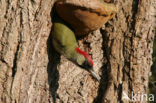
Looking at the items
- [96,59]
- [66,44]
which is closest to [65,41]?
[66,44]

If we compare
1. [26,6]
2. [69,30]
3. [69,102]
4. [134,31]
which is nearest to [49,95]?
[69,102]

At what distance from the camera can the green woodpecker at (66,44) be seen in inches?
93.3

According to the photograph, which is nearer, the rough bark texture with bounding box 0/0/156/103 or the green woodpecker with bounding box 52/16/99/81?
the rough bark texture with bounding box 0/0/156/103

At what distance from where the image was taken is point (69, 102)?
2707mm

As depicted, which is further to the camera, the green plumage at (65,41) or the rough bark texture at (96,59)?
the green plumage at (65,41)

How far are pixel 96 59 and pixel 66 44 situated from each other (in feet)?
1.89

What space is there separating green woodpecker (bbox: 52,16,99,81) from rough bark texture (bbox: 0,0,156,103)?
79 mm

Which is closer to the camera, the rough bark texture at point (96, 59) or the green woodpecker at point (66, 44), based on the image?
the rough bark texture at point (96, 59)

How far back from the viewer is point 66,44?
2.40m

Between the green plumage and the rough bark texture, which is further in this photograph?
the green plumage

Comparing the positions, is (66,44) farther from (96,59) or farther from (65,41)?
(96,59)

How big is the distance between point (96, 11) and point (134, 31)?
0.71 metres

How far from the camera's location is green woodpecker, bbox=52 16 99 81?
2.37m

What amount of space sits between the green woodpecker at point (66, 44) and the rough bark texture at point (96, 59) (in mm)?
79
